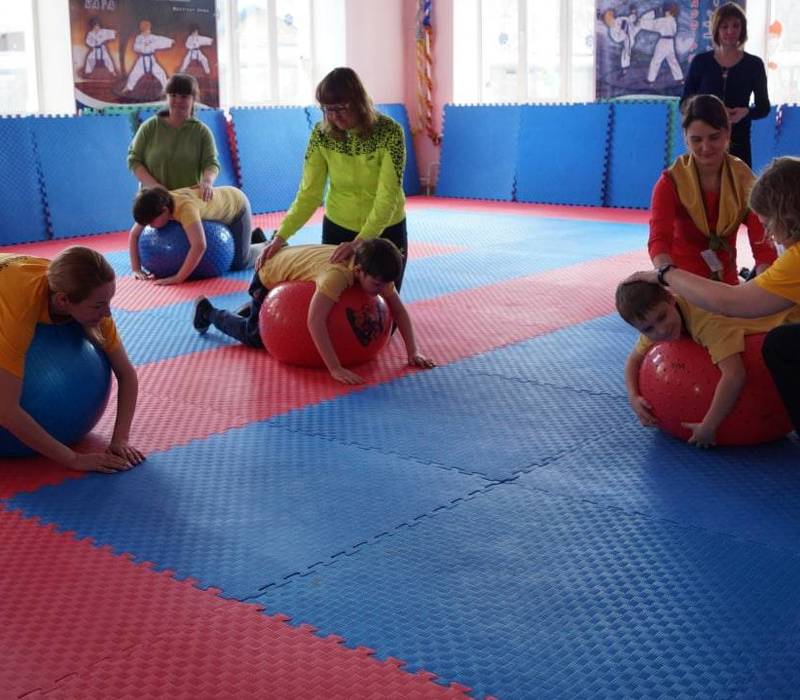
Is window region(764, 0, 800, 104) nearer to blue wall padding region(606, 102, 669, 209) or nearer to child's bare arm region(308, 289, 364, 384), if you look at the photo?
blue wall padding region(606, 102, 669, 209)

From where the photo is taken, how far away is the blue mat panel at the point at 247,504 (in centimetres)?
304

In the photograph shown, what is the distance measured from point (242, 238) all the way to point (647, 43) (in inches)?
250

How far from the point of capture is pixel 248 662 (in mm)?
2469

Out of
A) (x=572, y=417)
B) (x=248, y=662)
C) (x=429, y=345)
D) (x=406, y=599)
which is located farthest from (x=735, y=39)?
(x=248, y=662)

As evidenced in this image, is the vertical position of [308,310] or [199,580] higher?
[308,310]

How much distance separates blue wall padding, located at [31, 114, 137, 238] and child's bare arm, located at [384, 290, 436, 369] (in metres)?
6.03

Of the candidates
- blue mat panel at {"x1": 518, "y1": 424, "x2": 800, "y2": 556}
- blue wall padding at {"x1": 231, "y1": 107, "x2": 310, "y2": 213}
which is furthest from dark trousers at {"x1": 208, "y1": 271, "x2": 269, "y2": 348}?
blue wall padding at {"x1": 231, "y1": 107, "x2": 310, "y2": 213}

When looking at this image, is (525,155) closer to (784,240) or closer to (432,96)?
(432,96)

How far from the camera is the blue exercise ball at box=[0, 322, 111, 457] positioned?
11.8ft

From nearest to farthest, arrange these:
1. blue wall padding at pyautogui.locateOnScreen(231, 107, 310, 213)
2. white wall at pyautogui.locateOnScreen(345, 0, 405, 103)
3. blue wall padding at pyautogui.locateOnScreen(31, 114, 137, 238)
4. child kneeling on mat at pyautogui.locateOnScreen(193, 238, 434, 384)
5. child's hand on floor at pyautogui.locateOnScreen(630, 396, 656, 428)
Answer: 1. child's hand on floor at pyautogui.locateOnScreen(630, 396, 656, 428)
2. child kneeling on mat at pyautogui.locateOnScreen(193, 238, 434, 384)
3. blue wall padding at pyautogui.locateOnScreen(31, 114, 137, 238)
4. blue wall padding at pyautogui.locateOnScreen(231, 107, 310, 213)
5. white wall at pyautogui.locateOnScreen(345, 0, 405, 103)

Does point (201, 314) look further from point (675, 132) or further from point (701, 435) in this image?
point (675, 132)

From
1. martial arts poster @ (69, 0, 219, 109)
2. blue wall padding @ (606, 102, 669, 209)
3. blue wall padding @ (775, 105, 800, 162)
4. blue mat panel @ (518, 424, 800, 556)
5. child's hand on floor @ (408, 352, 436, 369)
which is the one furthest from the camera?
blue wall padding @ (606, 102, 669, 209)

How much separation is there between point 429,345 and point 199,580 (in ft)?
9.55

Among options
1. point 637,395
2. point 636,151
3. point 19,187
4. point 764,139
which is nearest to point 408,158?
point 636,151
